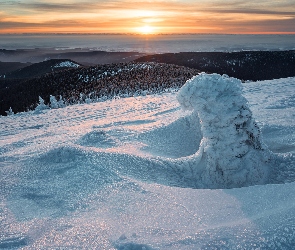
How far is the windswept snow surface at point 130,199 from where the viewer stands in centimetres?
249

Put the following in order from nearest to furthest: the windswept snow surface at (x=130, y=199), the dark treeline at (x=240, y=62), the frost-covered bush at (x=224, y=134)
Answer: the windswept snow surface at (x=130, y=199)
the frost-covered bush at (x=224, y=134)
the dark treeline at (x=240, y=62)

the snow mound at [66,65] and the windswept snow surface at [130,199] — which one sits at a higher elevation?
the windswept snow surface at [130,199]

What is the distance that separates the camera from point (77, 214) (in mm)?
2973

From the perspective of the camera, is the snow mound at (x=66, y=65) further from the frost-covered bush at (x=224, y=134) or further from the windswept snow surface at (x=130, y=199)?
the frost-covered bush at (x=224, y=134)

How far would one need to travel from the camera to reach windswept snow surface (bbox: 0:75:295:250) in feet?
8.18

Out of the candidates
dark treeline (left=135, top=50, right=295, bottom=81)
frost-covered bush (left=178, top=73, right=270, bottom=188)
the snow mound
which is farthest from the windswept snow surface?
dark treeline (left=135, top=50, right=295, bottom=81)

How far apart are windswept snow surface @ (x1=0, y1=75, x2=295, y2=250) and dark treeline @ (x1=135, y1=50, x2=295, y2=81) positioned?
49.8 m

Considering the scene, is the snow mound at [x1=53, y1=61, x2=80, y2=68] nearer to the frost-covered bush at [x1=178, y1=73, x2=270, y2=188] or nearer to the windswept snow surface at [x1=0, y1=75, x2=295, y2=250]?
the windswept snow surface at [x1=0, y1=75, x2=295, y2=250]

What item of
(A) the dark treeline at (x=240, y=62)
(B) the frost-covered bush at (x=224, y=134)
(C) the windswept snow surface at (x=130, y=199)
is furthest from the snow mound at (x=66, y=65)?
(B) the frost-covered bush at (x=224, y=134)

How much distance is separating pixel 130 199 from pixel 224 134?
2133 mm

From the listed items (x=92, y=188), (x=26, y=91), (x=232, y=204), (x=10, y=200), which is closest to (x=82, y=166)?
(x=92, y=188)

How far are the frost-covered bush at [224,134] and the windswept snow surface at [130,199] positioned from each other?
0.32 metres

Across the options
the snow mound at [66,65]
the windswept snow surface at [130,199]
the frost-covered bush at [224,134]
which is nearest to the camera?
the windswept snow surface at [130,199]

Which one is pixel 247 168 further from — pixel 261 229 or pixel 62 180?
pixel 62 180
